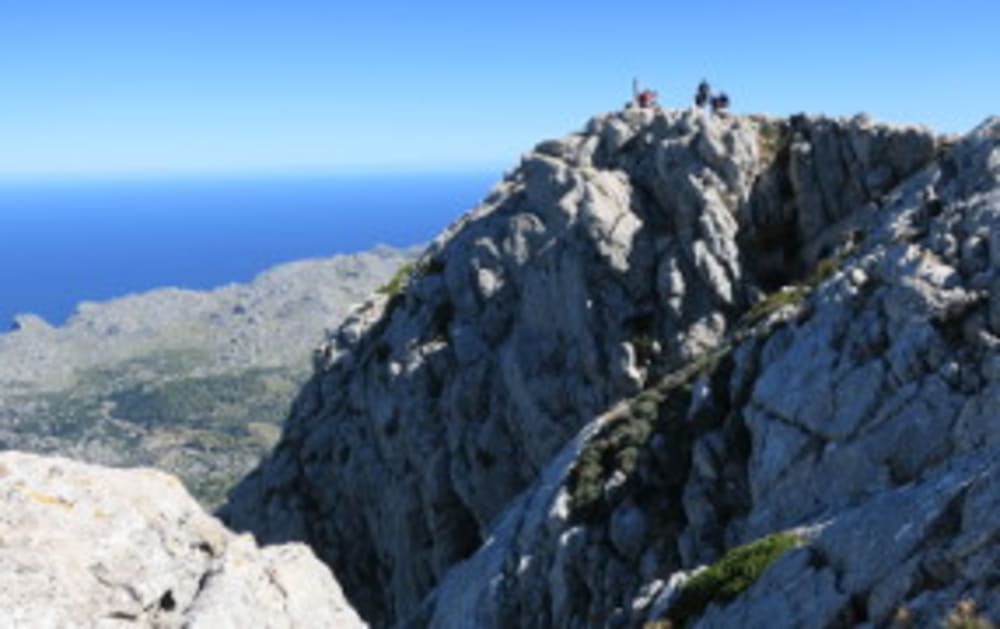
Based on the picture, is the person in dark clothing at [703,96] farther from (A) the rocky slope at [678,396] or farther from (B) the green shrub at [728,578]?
(B) the green shrub at [728,578]

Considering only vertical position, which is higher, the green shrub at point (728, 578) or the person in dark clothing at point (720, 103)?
the person in dark clothing at point (720, 103)

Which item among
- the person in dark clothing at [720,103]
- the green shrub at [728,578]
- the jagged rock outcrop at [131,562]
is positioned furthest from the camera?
the person in dark clothing at [720,103]

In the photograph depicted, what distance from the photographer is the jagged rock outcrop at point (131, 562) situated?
16.9m

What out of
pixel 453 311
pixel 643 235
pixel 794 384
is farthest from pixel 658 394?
pixel 453 311

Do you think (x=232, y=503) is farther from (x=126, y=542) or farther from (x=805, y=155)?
(x=126, y=542)

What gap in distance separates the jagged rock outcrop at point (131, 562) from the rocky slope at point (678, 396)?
946 cm

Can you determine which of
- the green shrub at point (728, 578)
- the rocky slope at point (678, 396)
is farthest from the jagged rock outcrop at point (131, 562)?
the rocky slope at point (678, 396)

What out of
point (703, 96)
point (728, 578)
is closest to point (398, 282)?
point (703, 96)

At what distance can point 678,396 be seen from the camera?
39.2 metres

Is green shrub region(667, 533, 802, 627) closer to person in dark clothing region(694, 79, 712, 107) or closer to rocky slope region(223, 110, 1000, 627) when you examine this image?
rocky slope region(223, 110, 1000, 627)

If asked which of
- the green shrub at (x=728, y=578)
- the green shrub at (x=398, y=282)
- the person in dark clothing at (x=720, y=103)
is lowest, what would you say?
the green shrub at (x=728, y=578)

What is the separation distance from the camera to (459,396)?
57188 mm

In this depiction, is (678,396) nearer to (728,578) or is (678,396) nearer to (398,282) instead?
(728,578)

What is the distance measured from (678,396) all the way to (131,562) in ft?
83.3
